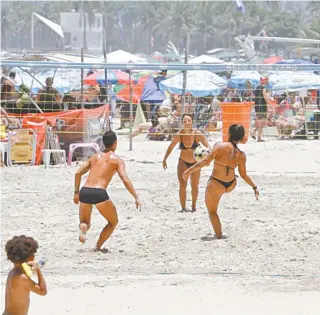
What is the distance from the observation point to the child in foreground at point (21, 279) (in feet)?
15.9

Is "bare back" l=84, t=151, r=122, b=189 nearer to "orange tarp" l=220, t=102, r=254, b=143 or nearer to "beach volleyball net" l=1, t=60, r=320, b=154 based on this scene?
"beach volleyball net" l=1, t=60, r=320, b=154

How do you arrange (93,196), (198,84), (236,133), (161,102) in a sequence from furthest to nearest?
(198,84) → (161,102) → (236,133) → (93,196)

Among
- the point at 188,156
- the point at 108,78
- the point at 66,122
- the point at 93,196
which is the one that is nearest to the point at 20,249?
the point at 93,196

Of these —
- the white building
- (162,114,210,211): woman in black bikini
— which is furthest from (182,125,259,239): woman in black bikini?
the white building

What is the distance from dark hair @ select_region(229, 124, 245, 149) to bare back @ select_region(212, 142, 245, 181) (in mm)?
54

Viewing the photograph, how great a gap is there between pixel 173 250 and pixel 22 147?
716 cm

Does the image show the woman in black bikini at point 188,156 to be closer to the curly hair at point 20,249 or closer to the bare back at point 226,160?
the bare back at point 226,160

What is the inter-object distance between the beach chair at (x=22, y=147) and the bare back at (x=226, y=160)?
6821 mm

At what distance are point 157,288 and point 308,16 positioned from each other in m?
131

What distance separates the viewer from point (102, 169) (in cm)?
781

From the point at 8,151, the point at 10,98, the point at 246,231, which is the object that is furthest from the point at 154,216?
the point at 10,98

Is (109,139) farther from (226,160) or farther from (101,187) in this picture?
(226,160)

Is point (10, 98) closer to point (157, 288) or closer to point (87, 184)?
point (87, 184)

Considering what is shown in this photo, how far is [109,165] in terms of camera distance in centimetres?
782
